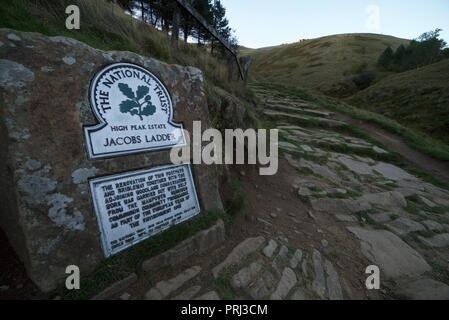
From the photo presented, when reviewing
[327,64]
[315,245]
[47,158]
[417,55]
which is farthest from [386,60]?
[47,158]

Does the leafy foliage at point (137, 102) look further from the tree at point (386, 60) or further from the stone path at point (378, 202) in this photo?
the tree at point (386, 60)

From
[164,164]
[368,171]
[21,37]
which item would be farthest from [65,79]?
[368,171]

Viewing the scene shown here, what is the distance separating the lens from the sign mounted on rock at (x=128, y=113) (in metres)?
2.04

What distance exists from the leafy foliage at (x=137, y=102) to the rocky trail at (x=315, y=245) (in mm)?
1341

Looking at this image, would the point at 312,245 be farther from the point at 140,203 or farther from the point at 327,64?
the point at 327,64

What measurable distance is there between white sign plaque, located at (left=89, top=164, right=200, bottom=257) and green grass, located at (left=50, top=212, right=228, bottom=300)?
64mm

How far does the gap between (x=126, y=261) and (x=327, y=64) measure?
39.4m

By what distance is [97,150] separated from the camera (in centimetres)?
198

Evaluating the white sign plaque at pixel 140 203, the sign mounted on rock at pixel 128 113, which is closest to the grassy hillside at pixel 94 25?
the sign mounted on rock at pixel 128 113

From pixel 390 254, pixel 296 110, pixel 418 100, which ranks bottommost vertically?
pixel 390 254

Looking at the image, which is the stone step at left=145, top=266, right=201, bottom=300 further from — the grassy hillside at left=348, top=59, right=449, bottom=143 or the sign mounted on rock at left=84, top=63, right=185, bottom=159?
the grassy hillside at left=348, top=59, right=449, bottom=143

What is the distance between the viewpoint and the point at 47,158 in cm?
175
